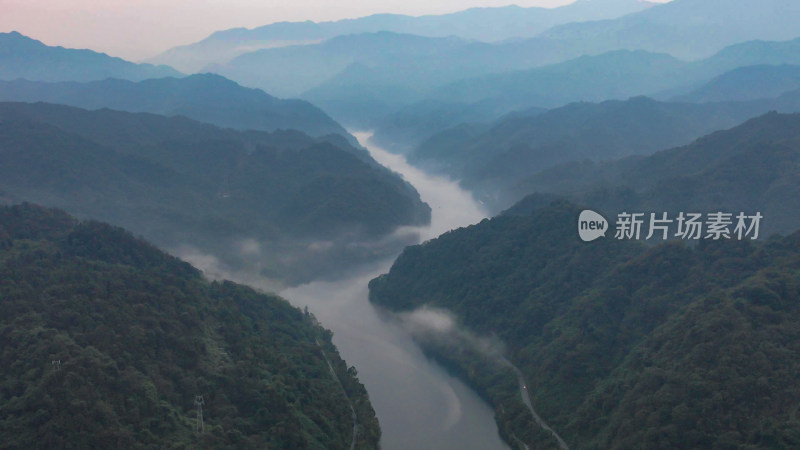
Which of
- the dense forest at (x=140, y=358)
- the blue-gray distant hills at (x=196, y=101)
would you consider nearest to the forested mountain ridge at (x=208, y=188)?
the dense forest at (x=140, y=358)

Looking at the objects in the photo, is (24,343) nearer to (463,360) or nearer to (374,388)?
(374,388)

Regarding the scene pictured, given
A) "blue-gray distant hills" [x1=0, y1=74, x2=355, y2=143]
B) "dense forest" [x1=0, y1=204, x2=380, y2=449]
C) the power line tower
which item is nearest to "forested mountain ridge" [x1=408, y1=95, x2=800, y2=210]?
"blue-gray distant hills" [x1=0, y1=74, x2=355, y2=143]

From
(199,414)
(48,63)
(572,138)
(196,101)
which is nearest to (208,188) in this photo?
(572,138)

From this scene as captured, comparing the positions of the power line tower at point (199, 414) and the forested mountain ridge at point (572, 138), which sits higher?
the forested mountain ridge at point (572, 138)

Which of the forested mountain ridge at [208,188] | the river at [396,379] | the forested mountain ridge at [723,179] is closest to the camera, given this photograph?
the river at [396,379]

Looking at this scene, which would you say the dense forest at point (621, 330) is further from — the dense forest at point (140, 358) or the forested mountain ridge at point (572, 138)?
the forested mountain ridge at point (572, 138)

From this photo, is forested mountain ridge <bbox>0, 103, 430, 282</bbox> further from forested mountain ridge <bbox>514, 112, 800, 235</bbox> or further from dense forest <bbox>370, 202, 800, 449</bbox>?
forested mountain ridge <bbox>514, 112, 800, 235</bbox>
